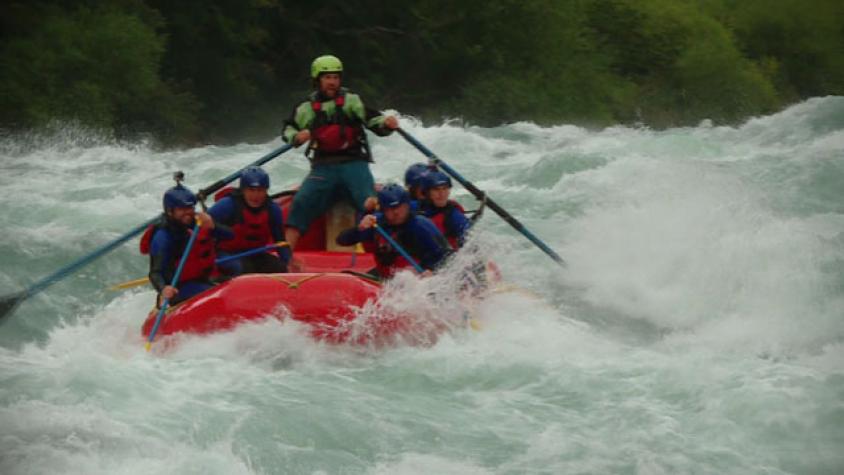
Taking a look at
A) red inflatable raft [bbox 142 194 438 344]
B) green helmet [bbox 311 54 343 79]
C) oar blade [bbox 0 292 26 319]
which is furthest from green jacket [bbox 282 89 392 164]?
oar blade [bbox 0 292 26 319]

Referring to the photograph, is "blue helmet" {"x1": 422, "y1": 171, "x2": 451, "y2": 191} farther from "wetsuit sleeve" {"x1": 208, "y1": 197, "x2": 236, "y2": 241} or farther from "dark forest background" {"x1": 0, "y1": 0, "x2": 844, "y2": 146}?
"dark forest background" {"x1": 0, "y1": 0, "x2": 844, "y2": 146}

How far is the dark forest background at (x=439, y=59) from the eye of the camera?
1947 centimetres

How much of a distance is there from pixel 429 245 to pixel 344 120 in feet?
4.37

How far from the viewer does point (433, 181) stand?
8.56 meters

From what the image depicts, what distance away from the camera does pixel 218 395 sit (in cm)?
699

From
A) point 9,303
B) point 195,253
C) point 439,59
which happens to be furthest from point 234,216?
point 439,59

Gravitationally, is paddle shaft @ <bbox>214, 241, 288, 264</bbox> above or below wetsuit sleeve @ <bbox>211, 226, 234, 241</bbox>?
below

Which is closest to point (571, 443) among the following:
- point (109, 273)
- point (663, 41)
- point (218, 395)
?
point (218, 395)

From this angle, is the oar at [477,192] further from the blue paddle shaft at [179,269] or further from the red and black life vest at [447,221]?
the blue paddle shaft at [179,269]

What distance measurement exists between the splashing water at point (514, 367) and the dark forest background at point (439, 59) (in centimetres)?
652

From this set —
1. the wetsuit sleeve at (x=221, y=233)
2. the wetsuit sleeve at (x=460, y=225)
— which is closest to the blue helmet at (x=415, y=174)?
the wetsuit sleeve at (x=460, y=225)

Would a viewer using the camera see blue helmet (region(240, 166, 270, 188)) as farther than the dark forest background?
No

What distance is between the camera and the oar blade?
8.62m

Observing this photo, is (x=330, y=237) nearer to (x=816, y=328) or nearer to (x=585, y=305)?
(x=585, y=305)
